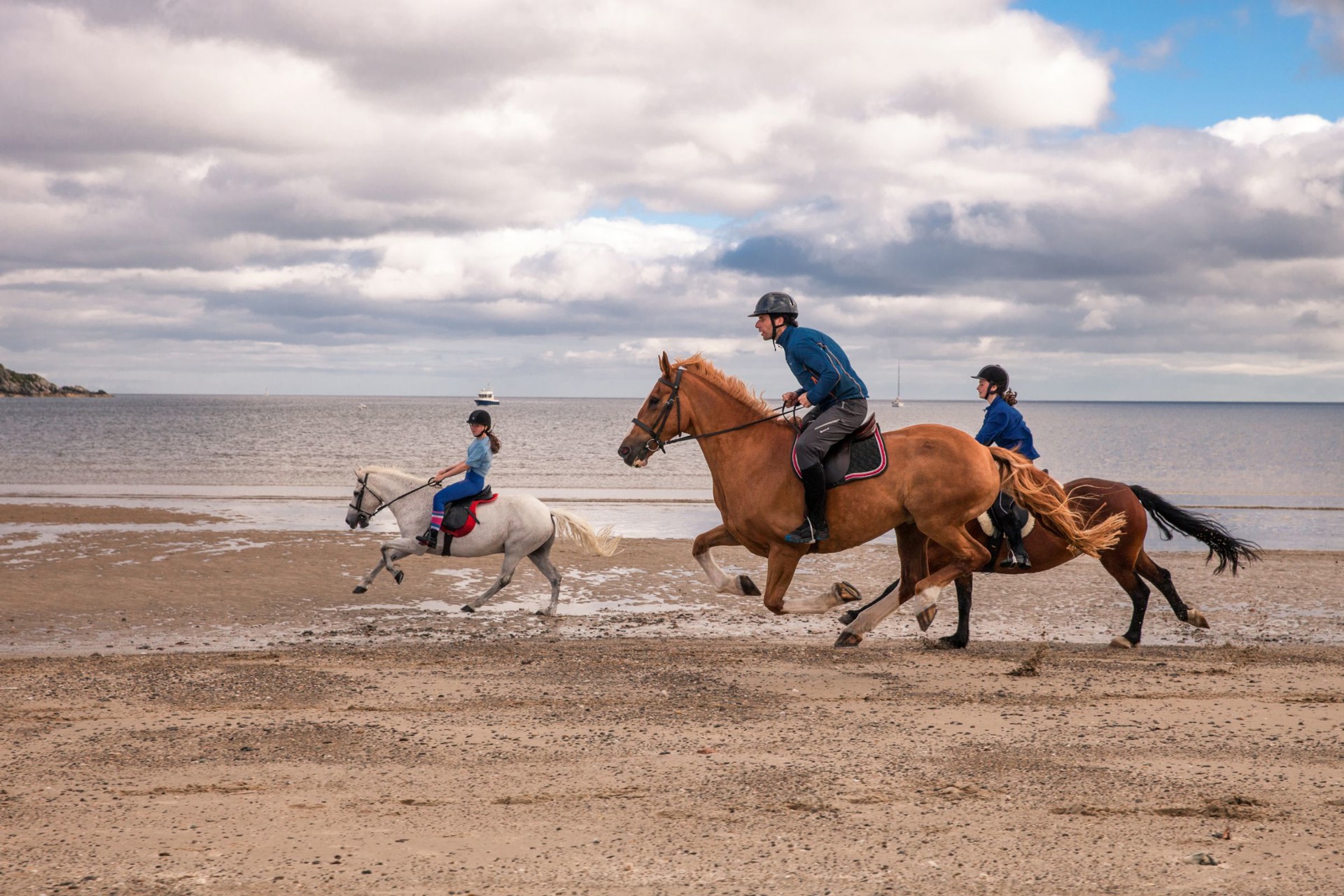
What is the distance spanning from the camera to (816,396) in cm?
830

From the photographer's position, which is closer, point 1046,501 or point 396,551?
point 1046,501

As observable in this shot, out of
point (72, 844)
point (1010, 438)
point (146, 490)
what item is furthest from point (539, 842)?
point (146, 490)

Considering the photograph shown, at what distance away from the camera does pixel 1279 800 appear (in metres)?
5.30

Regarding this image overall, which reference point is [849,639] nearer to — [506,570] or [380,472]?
[506,570]

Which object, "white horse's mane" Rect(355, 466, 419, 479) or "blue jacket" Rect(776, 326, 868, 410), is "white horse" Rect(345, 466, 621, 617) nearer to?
"white horse's mane" Rect(355, 466, 419, 479)

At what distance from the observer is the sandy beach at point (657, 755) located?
4480mm

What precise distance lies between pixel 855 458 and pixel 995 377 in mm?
2309

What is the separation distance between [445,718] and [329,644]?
356cm

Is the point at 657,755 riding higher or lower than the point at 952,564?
lower

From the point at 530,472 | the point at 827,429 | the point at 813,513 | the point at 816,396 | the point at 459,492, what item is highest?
the point at 816,396

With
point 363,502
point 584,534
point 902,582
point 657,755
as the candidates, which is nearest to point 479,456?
point 584,534

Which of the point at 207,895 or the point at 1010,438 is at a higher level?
the point at 1010,438

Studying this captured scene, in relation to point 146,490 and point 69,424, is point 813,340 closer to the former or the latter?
point 146,490

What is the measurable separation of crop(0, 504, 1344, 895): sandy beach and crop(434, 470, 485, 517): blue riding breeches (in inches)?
51.7
